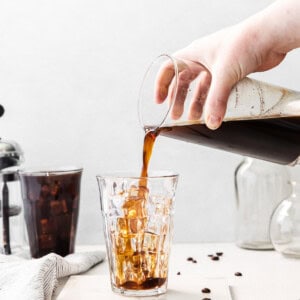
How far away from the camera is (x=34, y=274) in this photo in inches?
43.6

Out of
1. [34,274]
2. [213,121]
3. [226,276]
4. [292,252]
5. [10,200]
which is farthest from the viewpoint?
[10,200]

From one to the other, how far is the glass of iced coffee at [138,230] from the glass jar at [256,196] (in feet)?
1.56

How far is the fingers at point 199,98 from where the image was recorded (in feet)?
3.37

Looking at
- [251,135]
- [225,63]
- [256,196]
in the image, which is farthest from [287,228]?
[225,63]

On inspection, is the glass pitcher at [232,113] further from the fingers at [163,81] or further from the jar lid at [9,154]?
the jar lid at [9,154]

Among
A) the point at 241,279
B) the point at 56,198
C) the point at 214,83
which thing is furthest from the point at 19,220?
the point at 214,83

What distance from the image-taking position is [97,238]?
172 cm

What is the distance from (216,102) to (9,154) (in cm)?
65

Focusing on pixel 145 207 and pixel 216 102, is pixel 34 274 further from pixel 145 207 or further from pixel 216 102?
pixel 216 102

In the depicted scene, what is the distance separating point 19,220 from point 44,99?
0.33 meters

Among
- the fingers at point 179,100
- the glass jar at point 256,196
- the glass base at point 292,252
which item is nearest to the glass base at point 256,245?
the glass jar at point 256,196

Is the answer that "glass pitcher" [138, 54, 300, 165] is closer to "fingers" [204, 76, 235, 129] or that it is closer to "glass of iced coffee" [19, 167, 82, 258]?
"fingers" [204, 76, 235, 129]

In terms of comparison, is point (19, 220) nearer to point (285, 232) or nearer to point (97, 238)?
point (97, 238)

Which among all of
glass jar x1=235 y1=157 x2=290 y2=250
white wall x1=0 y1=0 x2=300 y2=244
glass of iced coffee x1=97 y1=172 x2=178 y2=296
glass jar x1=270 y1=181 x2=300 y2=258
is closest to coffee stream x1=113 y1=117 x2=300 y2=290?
glass of iced coffee x1=97 y1=172 x2=178 y2=296
